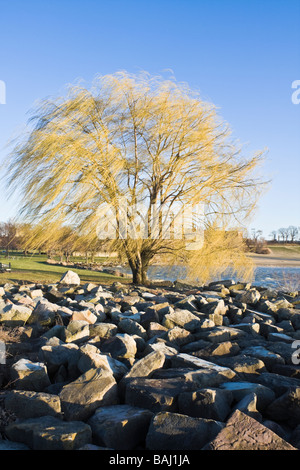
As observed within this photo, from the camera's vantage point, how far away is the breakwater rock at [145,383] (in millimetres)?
2088

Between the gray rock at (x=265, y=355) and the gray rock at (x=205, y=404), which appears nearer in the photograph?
the gray rock at (x=205, y=404)

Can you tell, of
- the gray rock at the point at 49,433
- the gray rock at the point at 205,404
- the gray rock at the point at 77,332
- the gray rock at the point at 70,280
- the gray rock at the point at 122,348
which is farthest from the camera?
the gray rock at the point at 70,280

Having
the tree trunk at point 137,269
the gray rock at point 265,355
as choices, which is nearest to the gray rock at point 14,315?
the gray rock at point 265,355

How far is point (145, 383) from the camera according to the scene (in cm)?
264

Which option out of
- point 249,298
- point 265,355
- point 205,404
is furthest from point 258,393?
point 249,298

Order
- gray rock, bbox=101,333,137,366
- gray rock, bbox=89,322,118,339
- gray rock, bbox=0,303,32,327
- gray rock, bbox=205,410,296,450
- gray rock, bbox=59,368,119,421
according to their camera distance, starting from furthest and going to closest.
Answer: gray rock, bbox=0,303,32,327, gray rock, bbox=89,322,118,339, gray rock, bbox=101,333,137,366, gray rock, bbox=59,368,119,421, gray rock, bbox=205,410,296,450

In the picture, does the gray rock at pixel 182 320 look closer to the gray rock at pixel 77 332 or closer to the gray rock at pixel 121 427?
the gray rock at pixel 77 332

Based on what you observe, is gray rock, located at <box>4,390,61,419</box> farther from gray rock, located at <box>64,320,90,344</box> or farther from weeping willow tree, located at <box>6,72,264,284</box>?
weeping willow tree, located at <box>6,72,264,284</box>

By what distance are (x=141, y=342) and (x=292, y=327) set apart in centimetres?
Result: 232

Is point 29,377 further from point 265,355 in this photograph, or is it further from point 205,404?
point 265,355

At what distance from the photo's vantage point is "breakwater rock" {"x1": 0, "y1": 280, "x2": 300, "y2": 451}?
2.09m

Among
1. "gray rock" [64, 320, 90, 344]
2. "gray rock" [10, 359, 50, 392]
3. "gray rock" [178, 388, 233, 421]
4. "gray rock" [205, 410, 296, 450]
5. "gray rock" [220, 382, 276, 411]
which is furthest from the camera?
"gray rock" [64, 320, 90, 344]

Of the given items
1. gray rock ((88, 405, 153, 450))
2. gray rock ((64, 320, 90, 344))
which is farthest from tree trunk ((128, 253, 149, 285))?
gray rock ((88, 405, 153, 450))
